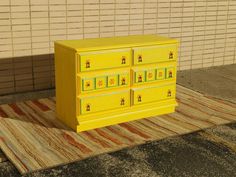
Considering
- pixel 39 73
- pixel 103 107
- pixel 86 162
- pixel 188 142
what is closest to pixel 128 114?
pixel 103 107

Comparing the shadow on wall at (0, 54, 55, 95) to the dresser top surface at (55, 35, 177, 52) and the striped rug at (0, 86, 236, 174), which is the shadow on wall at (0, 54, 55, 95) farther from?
the dresser top surface at (55, 35, 177, 52)

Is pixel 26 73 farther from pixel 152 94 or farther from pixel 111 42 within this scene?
pixel 152 94

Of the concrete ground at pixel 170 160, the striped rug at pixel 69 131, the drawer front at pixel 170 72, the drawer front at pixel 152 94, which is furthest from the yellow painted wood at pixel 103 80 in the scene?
the concrete ground at pixel 170 160

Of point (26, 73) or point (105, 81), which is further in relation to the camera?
point (26, 73)

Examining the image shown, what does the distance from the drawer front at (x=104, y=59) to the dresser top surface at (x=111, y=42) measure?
6cm

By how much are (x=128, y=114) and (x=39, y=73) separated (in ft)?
5.83

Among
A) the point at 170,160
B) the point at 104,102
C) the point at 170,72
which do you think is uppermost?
the point at 170,72

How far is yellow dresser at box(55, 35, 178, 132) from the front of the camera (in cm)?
423

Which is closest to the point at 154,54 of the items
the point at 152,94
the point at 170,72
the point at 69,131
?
the point at 170,72

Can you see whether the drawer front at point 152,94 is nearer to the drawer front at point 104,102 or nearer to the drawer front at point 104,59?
the drawer front at point 104,102

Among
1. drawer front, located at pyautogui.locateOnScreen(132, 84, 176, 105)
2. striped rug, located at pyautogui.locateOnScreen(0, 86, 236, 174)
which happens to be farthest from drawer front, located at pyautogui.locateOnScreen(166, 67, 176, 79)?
striped rug, located at pyautogui.locateOnScreen(0, 86, 236, 174)

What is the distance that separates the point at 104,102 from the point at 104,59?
51cm

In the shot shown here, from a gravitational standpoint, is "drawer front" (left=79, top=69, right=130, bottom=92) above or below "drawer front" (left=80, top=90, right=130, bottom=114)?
above

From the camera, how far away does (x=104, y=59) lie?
14.1 feet
